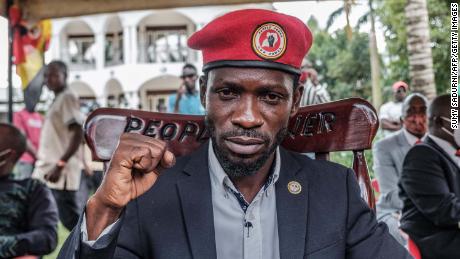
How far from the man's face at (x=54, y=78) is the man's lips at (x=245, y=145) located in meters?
4.01

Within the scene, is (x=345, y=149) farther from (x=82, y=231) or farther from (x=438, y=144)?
(x=438, y=144)

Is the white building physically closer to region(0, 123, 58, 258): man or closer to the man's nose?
region(0, 123, 58, 258): man

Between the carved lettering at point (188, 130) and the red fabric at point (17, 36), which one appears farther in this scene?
the red fabric at point (17, 36)

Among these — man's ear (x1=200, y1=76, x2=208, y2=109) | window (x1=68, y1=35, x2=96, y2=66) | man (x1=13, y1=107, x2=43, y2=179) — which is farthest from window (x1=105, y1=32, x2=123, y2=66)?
man's ear (x1=200, y1=76, x2=208, y2=109)

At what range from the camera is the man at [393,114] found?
6.08 metres

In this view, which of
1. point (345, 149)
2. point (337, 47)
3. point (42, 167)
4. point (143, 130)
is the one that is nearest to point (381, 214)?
point (345, 149)

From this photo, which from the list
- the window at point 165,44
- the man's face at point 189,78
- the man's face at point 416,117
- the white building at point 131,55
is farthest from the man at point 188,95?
the window at point 165,44

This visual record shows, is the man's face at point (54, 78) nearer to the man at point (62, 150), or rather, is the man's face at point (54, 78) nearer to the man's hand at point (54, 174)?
the man at point (62, 150)

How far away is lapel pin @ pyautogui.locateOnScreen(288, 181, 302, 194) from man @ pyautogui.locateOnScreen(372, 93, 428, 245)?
8.23 ft

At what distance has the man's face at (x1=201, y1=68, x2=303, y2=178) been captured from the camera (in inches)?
73.0

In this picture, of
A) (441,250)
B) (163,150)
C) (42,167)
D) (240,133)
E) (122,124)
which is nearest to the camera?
(163,150)

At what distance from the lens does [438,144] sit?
11.3 ft

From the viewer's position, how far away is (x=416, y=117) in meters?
4.45

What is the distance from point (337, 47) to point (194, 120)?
28133 millimetres
